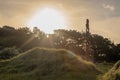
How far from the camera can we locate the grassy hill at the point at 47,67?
4128 centimetres

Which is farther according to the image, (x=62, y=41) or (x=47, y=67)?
(x=62, y=41)

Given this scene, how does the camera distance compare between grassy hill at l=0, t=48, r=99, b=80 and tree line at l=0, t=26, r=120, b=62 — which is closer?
grassy hill at l=0, t=48, r=99, b=80

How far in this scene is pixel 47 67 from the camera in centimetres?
4447

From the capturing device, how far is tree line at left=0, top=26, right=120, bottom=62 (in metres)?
124

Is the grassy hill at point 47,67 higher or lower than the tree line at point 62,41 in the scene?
lower

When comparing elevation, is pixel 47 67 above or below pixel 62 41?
below

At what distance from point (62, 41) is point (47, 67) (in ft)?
283

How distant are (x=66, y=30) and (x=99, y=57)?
2355cm

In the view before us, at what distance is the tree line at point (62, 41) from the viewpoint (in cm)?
12369

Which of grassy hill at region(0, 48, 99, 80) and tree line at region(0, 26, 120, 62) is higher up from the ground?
tree line at region(0, 26, 120, 62)

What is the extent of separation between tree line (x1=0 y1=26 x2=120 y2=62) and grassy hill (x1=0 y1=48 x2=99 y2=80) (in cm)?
6877

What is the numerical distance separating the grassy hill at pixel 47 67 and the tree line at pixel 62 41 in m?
68.8

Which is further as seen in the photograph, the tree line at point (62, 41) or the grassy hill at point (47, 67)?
the tree line at point (62, 41)

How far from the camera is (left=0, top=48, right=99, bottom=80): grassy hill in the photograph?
41281mm
